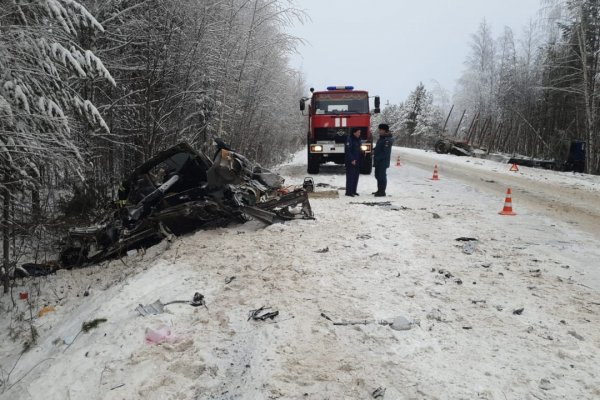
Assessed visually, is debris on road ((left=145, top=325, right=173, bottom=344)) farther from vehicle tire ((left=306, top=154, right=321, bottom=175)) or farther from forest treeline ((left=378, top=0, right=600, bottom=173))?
forest treeline ((left=378, top=0, right=600, bottom=173))

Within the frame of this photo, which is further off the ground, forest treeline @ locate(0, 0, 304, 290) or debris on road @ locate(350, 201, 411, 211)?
forest treeline @ locate(0, 0, 304, 290)

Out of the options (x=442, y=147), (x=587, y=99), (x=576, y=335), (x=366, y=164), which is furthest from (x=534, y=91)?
(x=576, y=335)

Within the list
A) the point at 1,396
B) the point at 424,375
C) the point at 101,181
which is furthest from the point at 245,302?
the point at 101,181

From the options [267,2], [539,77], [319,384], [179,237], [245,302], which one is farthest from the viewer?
[539,77]

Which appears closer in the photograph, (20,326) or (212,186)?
(20,326)

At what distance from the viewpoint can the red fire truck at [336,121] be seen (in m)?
13.2

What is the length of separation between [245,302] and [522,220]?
570cm

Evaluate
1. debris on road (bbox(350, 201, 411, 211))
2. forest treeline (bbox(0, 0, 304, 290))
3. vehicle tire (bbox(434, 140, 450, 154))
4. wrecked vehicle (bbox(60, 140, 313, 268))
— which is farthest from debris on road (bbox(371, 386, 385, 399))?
vehicle tire (bbox(434, 140, 450, 154))

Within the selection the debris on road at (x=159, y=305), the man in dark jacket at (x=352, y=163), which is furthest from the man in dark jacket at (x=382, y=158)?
the debris on road at (x=159, y=305)

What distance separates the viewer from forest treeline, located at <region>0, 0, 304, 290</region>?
4777 mm

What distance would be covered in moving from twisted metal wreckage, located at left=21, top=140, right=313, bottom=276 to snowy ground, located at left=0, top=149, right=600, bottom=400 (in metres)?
0.32

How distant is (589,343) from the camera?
308 centimetres

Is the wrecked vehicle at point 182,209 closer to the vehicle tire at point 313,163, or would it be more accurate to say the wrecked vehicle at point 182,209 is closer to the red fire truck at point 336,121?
the red fire truck at point 336,121

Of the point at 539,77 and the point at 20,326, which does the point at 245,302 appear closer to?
the point at 20,326
